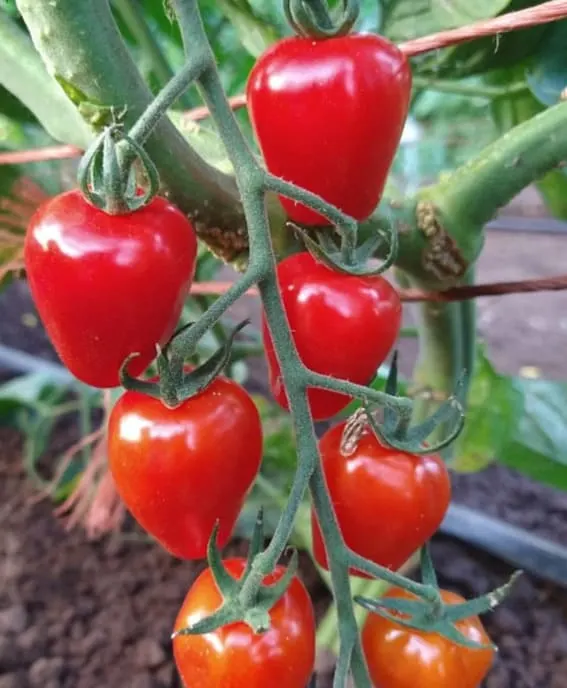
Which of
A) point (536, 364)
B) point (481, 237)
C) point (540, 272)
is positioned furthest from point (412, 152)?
point (481, 237)

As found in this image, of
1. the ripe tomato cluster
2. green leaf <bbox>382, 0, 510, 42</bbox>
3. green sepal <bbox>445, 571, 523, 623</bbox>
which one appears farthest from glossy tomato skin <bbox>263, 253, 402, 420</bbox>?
green leaf <bbox>382, 0, 510, 42</bbox>

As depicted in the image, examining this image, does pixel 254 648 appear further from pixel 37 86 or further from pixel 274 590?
pixel 37 86

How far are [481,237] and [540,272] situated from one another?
59.6 inches

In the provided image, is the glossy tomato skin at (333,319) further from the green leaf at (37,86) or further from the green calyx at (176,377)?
the green leaf at (37,86)

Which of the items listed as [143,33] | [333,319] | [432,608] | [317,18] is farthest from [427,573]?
[143,33]

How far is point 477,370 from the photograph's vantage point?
0.68 m

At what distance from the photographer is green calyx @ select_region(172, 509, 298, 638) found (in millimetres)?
285

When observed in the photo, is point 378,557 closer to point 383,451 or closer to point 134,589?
point 383,451

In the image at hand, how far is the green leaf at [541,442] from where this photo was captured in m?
0.63

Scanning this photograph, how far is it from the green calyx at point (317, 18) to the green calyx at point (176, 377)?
4.9 inches

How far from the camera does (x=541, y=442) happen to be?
0.64m

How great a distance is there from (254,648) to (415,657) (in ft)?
0.30

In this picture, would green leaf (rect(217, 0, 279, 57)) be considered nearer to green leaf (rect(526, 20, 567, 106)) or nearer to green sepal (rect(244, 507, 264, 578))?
green leaf (rect(526, 20, 567, 106))

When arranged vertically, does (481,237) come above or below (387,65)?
below
